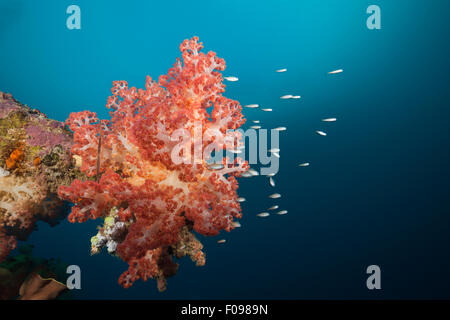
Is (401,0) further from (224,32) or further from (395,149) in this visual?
(224,32)

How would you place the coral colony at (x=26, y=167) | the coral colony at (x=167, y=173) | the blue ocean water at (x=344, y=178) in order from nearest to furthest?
the coral colony at (x=167, y=173), the coral colony at (x=26, y=167), the blue ocean water at (x=344, y=178)

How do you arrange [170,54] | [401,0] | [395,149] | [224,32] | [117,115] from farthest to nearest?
[170,54]
[224,32]
[395,149]
[401,0]
[117,115]

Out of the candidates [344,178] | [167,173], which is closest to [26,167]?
[167,173]

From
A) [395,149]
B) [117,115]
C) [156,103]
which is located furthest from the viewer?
[395,149]

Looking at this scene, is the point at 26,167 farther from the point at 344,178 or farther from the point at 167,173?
the point at 344,178

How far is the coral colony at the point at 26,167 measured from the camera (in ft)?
12.5

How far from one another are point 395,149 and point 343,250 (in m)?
18.0

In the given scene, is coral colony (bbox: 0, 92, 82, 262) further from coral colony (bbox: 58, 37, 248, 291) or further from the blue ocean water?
the blue ocean water

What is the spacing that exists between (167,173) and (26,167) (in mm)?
2511

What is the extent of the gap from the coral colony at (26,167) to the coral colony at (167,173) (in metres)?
0.45

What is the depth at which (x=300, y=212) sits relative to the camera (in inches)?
1497

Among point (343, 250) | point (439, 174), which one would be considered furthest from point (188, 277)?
point (439, 174)

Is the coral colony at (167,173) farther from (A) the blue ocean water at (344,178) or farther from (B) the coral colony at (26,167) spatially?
(A) the blue ocean water at (344,178)

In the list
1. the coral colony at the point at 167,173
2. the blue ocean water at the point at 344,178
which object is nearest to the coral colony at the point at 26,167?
the coral colony at the point at 167,173
